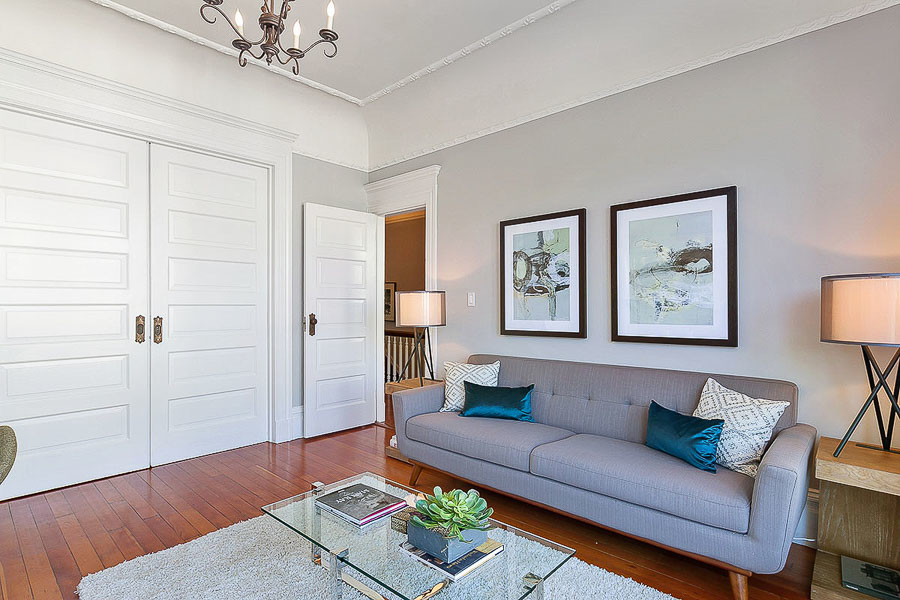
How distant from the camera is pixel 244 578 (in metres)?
2.22

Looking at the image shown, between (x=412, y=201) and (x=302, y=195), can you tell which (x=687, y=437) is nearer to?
(x=412, y=201)

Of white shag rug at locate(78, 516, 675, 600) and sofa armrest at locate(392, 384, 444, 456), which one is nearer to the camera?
white shag rug at locate(78, 516, 675, 600)

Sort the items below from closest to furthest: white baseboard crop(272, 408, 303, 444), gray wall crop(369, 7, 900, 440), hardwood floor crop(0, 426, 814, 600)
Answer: hardwood floor crop(0, 426, 814, 600) → gray wall crop(369, 7, 900, 440) → white baseboard crop(272, 408, 303, 444)

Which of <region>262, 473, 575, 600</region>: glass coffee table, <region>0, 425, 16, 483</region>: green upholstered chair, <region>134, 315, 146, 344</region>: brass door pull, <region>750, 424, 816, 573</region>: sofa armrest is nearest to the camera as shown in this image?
<region>262, 473, 575, 600</region>: glass coffee table

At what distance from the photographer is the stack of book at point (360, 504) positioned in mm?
2004

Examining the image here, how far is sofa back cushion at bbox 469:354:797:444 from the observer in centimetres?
260

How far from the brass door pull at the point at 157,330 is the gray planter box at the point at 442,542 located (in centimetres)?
285

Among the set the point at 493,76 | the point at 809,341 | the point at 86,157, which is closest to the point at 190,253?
the point at 86,157

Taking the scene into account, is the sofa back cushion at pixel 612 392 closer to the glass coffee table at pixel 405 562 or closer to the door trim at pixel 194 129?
the glass coffee table at pixel 405 562

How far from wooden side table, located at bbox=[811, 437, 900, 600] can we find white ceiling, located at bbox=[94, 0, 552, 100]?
2906 millimetres

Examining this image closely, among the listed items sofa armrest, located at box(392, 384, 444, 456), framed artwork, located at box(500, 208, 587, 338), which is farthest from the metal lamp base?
sofa armrest, located at box(392, 384, 444, 456)

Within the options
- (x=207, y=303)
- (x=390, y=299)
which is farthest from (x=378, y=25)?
(x=390, y=299)

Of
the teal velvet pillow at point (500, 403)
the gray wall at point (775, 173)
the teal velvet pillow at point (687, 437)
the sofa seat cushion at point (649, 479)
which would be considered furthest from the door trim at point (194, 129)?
the teal velvet pillow at point (687, 437)

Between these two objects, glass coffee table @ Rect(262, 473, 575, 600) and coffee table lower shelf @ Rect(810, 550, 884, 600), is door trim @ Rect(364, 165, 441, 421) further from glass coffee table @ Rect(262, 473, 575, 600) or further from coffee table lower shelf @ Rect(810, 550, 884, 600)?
coffee table lower shelf @ Rect(810, 550, 884, 600)
